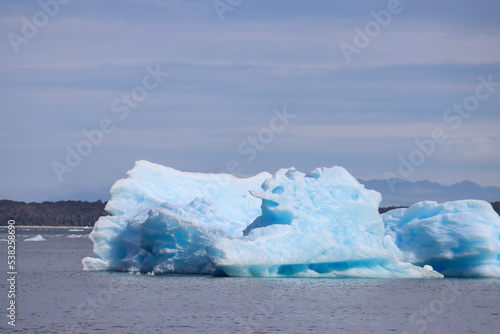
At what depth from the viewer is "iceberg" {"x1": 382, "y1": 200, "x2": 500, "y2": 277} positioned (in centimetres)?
3042

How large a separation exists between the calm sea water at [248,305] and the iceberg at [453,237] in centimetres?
80

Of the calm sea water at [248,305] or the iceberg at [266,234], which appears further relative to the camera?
the iceberg at [266,234]

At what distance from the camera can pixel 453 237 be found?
3061cm

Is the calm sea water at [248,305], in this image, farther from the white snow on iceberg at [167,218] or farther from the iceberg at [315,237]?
the white snow on iceberg at [167,218]

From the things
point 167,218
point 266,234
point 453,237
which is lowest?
point 266,234

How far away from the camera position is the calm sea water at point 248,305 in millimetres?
21031

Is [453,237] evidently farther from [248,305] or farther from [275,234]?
[248,305]

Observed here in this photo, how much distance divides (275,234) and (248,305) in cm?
431

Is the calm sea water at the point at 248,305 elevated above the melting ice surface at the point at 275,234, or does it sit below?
below

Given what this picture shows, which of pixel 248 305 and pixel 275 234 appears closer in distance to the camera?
pixel 248 305

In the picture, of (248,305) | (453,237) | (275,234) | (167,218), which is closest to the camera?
(248,305)

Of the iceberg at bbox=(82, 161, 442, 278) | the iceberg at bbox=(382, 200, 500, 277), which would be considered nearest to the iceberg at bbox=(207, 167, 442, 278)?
the iceberg at bbox=(82, 161, 442, 278)

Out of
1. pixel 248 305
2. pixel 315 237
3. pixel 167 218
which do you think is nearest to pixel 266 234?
pixel 315 237

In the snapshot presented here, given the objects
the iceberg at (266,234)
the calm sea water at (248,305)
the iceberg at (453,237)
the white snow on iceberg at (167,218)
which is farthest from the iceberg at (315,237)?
the white snow on iceberg at (167,218)
